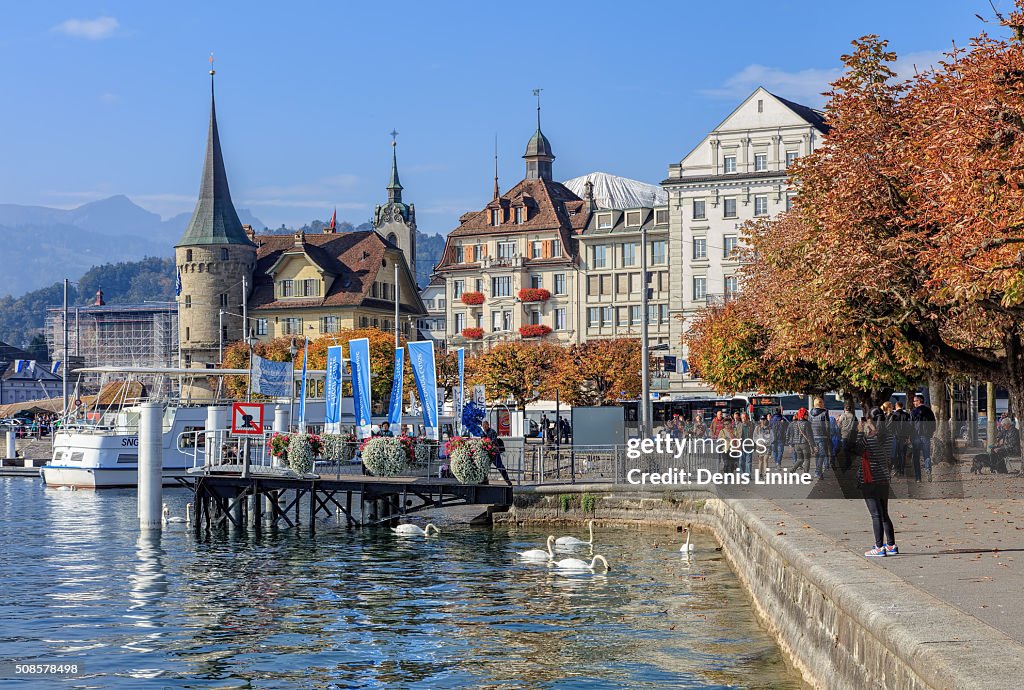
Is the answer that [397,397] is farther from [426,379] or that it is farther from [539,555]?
[539,555]

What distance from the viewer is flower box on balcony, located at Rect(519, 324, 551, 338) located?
353 ft

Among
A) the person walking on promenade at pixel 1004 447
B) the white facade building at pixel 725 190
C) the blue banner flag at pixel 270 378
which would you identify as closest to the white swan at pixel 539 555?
the person walking on promenade at pixel 1004 447

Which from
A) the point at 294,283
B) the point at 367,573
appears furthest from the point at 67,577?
the point at 294,283

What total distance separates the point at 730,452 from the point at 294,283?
97327mm

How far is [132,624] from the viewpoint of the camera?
22.0 m

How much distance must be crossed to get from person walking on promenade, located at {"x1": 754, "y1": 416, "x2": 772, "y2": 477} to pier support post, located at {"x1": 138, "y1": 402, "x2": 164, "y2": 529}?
15064 mm

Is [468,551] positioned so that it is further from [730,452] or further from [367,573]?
[730,452]

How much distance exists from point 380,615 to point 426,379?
13393mm

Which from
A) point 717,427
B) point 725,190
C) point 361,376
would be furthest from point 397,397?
A: point 725,190

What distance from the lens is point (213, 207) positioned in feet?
434

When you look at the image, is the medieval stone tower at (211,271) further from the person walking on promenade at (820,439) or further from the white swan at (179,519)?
the person walking on promenade at (820,439)

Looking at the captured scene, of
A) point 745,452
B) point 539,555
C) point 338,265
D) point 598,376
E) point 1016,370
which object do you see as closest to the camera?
point 539,555

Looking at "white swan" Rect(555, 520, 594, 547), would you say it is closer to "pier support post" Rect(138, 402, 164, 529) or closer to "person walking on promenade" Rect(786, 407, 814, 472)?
"person walking on promenade" Rect(786, 407, 814, 472)

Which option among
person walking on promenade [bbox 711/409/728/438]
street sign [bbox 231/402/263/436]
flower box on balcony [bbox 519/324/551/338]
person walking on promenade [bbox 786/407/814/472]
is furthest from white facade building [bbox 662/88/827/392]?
street sign [bbox 231/402/263/436]
